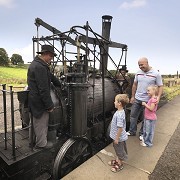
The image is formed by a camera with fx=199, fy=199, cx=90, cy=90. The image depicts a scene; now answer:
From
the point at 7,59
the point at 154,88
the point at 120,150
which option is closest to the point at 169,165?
the point at 120,150

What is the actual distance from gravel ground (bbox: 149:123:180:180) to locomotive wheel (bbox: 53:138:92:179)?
1378 mm

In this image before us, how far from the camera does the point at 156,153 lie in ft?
13.0

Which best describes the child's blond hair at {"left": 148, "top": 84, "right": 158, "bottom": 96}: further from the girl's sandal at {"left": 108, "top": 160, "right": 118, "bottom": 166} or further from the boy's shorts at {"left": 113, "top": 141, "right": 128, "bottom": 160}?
the girl's sandal at {"left": 108, "top": 160, "right": 118, "bottom": 166}

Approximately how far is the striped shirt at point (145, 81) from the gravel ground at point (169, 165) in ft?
3.91

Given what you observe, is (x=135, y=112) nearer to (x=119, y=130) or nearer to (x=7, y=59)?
(x=119, y=130)

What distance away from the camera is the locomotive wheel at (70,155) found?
3.49 m

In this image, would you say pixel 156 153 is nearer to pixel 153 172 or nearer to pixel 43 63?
pixel 153 172

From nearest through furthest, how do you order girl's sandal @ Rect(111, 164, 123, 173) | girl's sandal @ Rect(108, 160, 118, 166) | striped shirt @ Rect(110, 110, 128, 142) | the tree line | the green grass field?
1. striped shirt @ Rect(110, 110, 128, 142)
2. girl's sandal @ Rect(111, 164, 123, 173)
3. girl's sandal @ Rect(108, 160, 118, 166)
4. the green grass field
5. the tree line

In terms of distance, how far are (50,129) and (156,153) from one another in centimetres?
215

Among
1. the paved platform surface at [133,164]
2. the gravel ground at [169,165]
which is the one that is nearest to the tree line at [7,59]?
the paved platform surface at [133,164]

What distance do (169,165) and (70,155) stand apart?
1841 mm

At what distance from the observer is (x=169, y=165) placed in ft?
12.0

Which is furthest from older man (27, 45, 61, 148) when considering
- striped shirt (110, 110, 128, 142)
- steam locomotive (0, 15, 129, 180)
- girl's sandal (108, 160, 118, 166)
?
girl's sandal (108, 160, 118, 166)

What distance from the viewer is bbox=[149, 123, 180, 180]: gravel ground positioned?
129 inches
